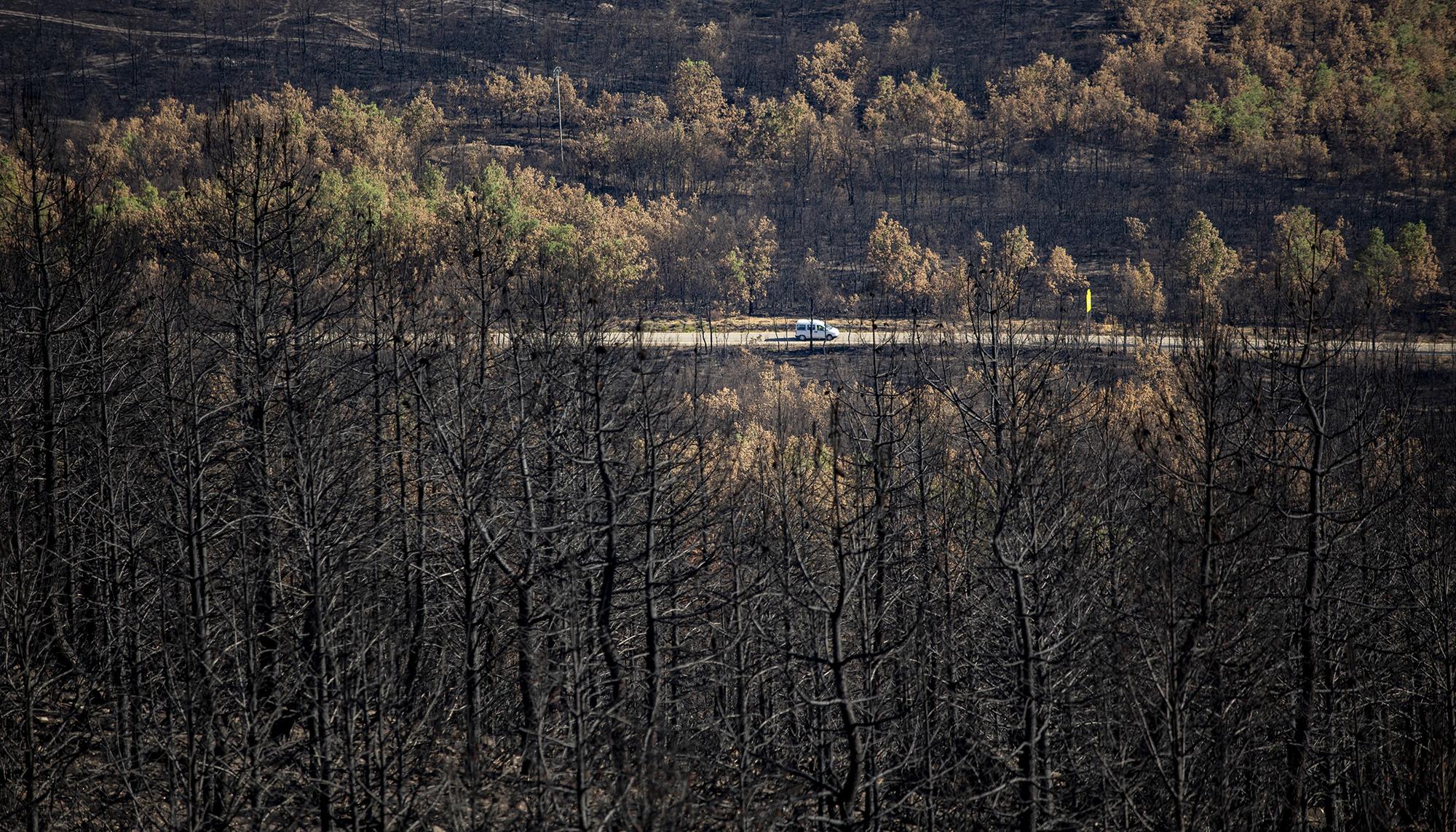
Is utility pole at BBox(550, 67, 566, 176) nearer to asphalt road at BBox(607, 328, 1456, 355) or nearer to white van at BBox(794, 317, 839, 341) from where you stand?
asphalt road at BBox(607, 328, 1456, 355)

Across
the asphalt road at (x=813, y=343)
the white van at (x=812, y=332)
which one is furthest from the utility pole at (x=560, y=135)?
the white van at (x=812, y=332)

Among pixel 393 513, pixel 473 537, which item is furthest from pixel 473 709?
pixel 393 513

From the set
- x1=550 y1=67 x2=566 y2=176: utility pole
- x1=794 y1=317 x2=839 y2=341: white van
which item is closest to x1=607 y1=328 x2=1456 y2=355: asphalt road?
x1=794 y1=317 x2=839 y2=341: white van

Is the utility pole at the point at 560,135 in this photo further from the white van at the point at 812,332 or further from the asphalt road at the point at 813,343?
the white van at the point at 812,332

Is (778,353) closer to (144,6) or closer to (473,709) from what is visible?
(473,709)

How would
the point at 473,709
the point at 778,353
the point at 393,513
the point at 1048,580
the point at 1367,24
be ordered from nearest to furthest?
the point at 473,709 → the point at 1048,580 → the point at 393,513 → the point at 778,353 → the point at 1367,24

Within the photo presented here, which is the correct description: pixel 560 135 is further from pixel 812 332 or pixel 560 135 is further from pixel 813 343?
pixel 812 332

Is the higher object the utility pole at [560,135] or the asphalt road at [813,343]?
the utility pole at [560,135]

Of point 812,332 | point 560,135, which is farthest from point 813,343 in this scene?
point 560,135
